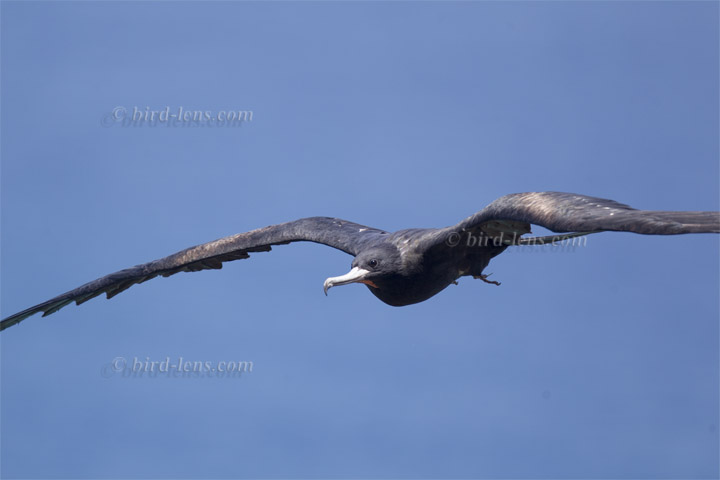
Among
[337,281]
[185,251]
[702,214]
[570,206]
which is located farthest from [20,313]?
[702,214]

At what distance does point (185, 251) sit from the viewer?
65.7 feet

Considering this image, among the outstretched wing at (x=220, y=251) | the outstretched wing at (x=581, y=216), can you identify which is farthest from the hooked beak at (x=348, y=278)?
the outstretched wing at (x=581, y=216)

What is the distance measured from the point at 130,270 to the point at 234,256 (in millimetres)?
1827

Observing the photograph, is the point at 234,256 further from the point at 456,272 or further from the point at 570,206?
the point at 570,206

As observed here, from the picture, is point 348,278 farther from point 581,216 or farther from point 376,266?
point 581,216

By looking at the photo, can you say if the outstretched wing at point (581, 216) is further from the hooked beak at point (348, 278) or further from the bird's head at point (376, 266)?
the hooked beak at point (348, 278)

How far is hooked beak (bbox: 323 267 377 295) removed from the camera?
1617 cm

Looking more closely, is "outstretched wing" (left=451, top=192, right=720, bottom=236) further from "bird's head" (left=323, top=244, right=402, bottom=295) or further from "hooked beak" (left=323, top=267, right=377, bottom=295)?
"hooked beak" (left=323, top=267, right=377, bottom=295)

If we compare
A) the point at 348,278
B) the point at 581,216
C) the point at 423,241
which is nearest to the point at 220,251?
the point at 348,278

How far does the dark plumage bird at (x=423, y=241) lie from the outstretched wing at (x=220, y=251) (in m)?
0.02

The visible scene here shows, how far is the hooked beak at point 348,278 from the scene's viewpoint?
1617cm

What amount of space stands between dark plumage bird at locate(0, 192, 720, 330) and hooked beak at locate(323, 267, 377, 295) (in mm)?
14

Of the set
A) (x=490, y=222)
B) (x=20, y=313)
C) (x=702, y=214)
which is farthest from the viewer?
(x=20, y=313)

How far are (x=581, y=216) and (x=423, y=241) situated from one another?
11.1 ft
